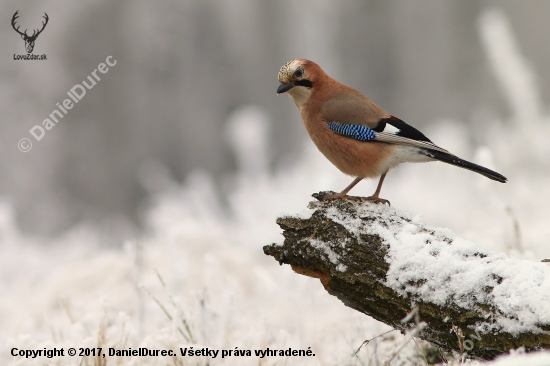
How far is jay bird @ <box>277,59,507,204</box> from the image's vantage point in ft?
13.6

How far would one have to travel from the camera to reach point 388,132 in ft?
13.7

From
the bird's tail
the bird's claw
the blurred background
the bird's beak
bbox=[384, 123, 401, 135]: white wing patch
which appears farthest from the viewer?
the blurred background

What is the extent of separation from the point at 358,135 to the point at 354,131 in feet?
0.15

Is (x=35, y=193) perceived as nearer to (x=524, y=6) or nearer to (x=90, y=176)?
(x=90, y=176)

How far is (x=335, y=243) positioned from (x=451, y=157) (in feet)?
4.29

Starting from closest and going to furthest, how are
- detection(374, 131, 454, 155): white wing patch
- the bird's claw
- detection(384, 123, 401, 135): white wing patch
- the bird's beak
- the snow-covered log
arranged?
1. the snow-covered log
2. the bird's claw
3. detection(374, 131, 454, 155): white wing patch
4. detection(384, 123, 401, 135): white wing patch
5. the bird's beak

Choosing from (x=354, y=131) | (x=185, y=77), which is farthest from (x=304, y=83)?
(x=185, y=77)

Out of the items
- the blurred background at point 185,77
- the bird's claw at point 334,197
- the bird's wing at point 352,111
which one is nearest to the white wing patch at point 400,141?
the bird's wing at point 352,111

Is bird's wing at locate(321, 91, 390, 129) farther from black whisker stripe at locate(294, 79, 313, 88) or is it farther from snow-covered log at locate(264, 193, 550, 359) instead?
snow-covered log at locate(264, 193, 550, 359)

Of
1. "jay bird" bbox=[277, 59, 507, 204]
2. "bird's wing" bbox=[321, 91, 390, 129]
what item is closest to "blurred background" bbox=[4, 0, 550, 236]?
"jay bird" bbox=[277, 59, 507, 204]

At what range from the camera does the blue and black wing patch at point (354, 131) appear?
13.8ft

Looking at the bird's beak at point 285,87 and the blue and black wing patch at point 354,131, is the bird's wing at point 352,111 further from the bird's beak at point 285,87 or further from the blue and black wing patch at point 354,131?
the bird's beak at point 285,87

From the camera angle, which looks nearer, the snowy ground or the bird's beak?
the snowy ground

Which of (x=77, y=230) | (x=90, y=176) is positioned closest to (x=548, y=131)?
(x=77, y=230)
